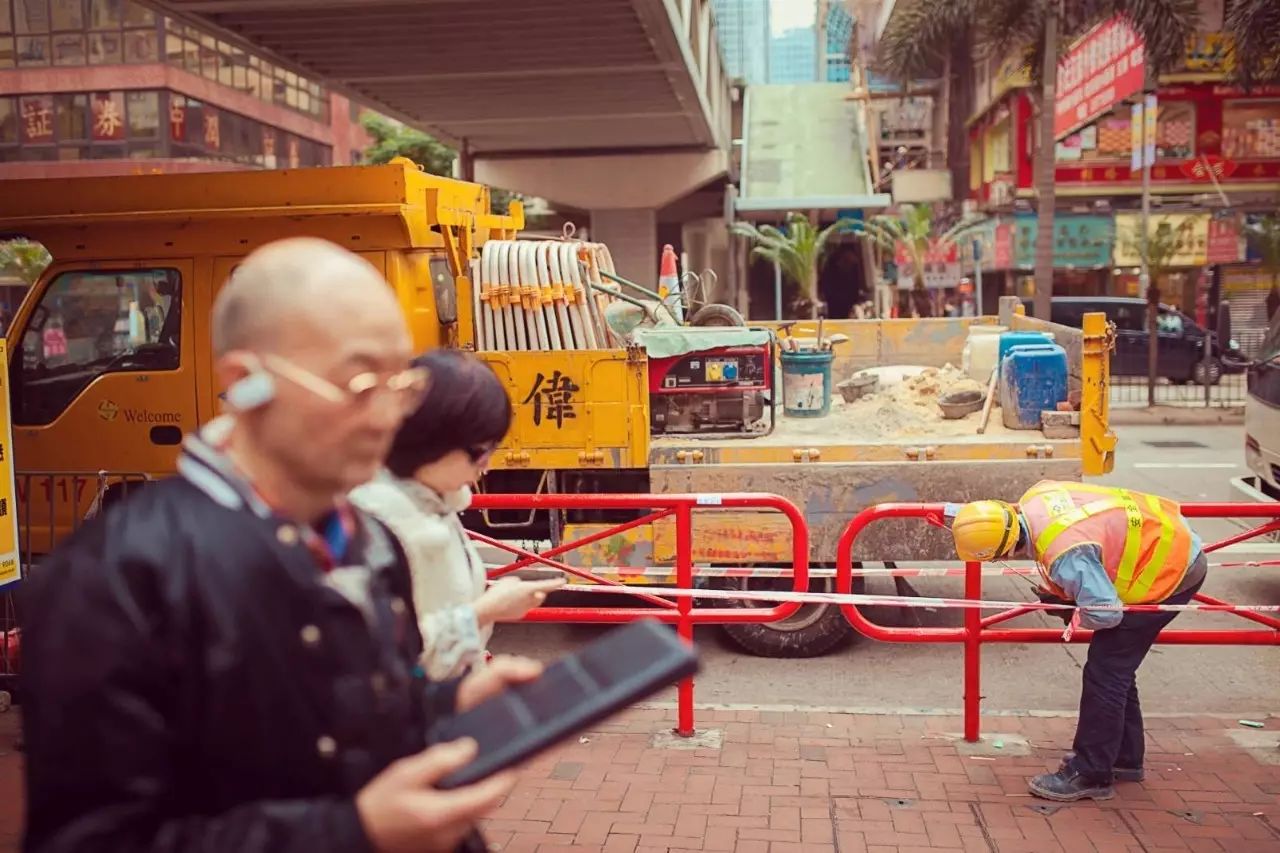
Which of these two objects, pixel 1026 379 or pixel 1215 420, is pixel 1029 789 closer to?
pixel 1026 379

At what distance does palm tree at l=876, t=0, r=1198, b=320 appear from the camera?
19969 millimetres

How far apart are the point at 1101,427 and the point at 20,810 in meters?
5.47

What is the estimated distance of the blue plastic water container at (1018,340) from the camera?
7.62m

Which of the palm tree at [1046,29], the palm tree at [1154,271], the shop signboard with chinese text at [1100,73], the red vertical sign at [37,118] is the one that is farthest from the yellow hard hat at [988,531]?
the red vertical sign at [37,118]

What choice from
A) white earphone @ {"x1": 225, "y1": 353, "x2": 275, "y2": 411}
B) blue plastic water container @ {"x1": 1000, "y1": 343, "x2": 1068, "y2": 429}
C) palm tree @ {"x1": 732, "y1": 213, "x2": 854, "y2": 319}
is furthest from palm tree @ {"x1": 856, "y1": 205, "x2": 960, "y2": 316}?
white earphone @ {"x1": 225, "y1": 353, "x2": 275, "y2": 411}

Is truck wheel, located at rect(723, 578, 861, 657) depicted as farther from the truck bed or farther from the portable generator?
the portable generator

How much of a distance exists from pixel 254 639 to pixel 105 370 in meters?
5.98

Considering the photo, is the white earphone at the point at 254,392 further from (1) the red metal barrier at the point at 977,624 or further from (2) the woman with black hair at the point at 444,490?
(1) the red metal barrier at the point at 977,624

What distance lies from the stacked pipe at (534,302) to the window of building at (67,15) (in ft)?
59.5

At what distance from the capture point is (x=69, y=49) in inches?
992

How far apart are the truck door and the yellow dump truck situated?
11mm

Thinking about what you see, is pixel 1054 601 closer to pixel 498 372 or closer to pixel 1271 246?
pixel 498 372

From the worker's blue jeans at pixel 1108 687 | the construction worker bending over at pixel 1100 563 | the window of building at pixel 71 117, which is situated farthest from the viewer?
the window of building at pixel 71 117

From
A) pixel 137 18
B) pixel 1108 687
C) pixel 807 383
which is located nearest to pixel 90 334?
pixel 807 383
